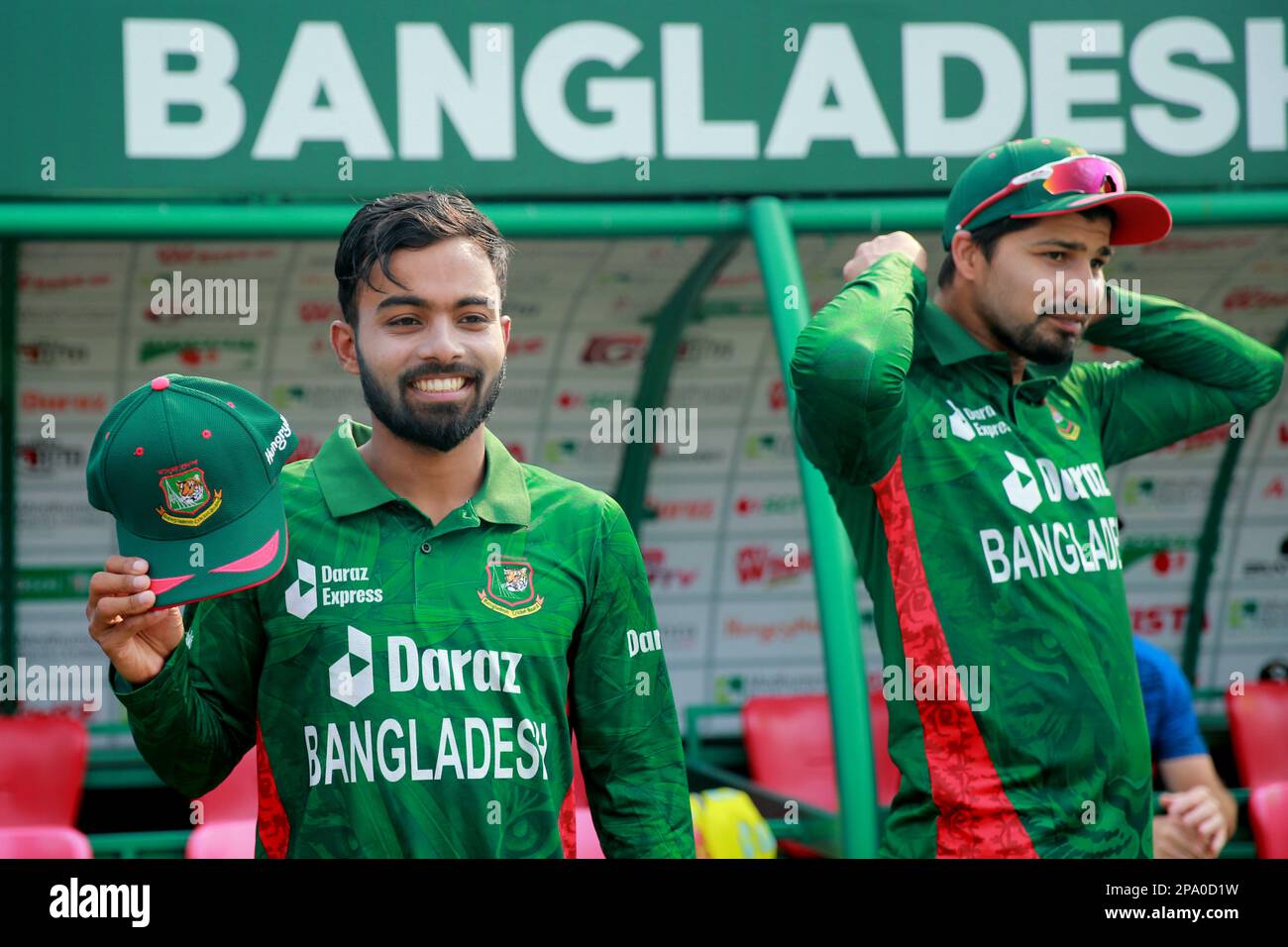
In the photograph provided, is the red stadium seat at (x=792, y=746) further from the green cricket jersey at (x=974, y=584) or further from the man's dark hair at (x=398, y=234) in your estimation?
the man's dark hair at (x=398, y=234)

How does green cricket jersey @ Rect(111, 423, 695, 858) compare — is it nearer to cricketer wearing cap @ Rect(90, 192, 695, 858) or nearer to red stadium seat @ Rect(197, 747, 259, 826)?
cricketer wearing cap @ Rect(90, 192, 695, 858)

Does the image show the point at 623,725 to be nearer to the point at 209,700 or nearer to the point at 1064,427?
the point at 209,700

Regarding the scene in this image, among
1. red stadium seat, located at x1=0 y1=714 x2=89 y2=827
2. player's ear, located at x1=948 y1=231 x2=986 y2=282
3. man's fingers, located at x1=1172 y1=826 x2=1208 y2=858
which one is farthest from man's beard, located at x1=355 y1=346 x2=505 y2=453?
red stadium seat, located at x1=0 y1=714 x2=89 y2=827

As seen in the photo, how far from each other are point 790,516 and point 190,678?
4520 mm

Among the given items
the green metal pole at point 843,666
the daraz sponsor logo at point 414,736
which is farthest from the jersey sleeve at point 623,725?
the green metal pole at point 843,666

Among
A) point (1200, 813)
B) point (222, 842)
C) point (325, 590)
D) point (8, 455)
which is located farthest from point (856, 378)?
point (8, 455)

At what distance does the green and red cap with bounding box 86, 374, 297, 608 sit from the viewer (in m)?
1.92

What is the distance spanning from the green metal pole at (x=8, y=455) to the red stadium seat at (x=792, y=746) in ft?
9.04

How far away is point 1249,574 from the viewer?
263 inches

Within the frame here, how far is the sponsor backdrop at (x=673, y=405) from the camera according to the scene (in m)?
5.51

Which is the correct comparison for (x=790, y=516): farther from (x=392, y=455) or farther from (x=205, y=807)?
(x=392, y=455)

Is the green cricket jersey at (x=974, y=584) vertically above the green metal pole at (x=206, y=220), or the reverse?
the green metal pole at (x=206, y=220)

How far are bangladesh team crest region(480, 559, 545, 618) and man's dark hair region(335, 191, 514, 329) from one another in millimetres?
404
